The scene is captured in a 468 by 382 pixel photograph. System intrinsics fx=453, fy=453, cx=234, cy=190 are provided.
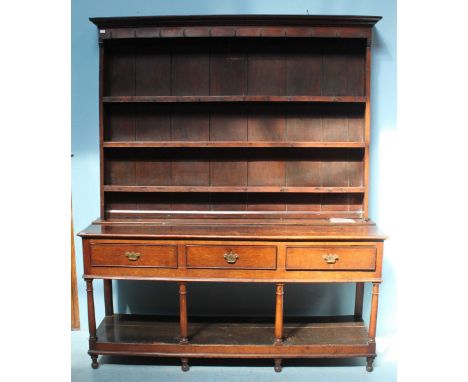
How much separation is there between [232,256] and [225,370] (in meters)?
0.74

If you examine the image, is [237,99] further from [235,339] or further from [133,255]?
[235,339]

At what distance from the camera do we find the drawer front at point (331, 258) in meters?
2.52

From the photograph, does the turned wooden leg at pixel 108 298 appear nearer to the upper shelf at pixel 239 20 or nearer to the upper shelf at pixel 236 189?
the upper shelf at pixel 236 189

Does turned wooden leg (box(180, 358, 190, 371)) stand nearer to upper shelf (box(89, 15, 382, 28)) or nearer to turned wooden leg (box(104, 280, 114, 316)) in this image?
turned wooden leg (box(104, 280, 114, 316))

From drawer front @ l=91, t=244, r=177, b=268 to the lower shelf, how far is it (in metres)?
0.51

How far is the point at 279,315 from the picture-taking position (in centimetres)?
260

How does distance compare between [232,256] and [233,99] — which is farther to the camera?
[233,99]

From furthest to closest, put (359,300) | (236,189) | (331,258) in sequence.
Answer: (359,300) → (236,189) → (331,258)

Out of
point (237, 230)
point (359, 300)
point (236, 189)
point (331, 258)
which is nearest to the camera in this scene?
point (331, 258)

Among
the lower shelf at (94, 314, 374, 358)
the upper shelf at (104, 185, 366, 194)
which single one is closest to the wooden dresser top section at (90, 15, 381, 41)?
the upper shelf at (104, 185, 366, 194)

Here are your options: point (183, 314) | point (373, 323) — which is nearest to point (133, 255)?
point (183, 314)
